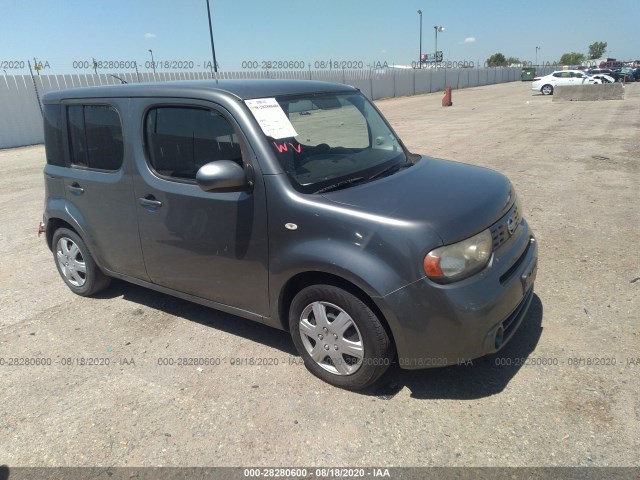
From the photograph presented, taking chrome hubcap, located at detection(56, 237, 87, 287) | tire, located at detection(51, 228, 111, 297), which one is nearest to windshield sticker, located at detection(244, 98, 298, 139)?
tire, located at detection(51, 228, 111, 297)

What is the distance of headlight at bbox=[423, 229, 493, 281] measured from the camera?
8.32 feet

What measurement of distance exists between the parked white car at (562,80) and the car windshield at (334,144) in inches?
1291

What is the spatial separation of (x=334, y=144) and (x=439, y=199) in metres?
0.99

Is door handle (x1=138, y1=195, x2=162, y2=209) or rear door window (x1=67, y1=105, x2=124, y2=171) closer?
door handle (x1=138, y1=195, x2=162, y2=209)

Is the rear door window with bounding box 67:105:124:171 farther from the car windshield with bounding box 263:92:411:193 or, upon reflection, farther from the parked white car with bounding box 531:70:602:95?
the parked white car with bounding box 531:70:602:95

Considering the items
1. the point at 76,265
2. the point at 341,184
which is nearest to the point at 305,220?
the point at 341,184

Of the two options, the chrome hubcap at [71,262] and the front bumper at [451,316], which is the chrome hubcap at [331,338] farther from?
the chrome hubcap at [71,262]

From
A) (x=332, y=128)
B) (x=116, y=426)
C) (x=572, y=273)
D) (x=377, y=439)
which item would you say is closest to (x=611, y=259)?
(x=572, y=273)

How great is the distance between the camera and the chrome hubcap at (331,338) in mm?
2850

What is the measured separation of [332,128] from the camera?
371cm

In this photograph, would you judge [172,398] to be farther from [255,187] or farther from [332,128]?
[332,128]

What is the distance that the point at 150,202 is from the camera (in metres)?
3.49

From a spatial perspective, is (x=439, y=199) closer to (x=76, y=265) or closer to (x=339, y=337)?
(x=339, y=337)

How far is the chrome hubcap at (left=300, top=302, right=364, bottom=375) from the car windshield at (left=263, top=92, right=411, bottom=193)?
2.46 feet
